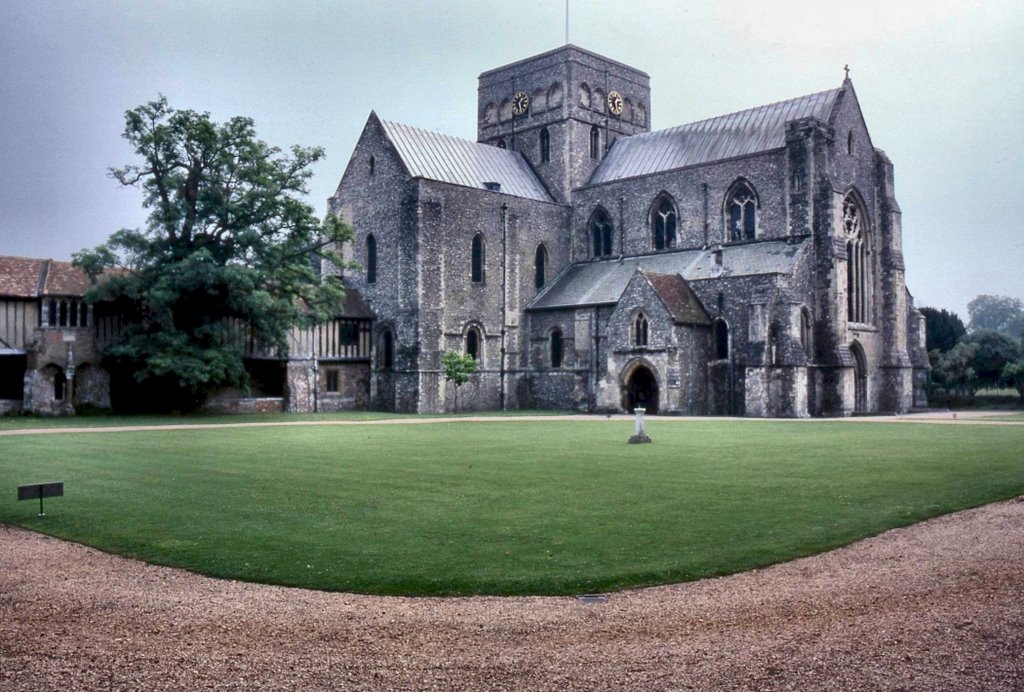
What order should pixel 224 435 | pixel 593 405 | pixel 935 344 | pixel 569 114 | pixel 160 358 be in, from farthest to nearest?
pixel 935 344 → pixel 569 114 → pixel 593 405 → pixel 160 358 → pixel 224 435

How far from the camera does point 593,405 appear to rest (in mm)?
44469

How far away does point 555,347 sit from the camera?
157ft

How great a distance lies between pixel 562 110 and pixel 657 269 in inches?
489

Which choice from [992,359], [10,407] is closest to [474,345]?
[10,407]

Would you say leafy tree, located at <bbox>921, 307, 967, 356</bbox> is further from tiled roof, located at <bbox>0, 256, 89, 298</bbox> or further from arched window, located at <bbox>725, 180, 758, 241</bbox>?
tiled roof, located at <bbox>0, 256, 89, 298</bbox>

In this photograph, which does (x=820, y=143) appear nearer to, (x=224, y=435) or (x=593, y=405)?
(x=593, y=405)

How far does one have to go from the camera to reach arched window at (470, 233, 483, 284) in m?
46.9

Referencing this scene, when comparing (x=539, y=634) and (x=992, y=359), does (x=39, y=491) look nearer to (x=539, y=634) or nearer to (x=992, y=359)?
(x=539, y=634)

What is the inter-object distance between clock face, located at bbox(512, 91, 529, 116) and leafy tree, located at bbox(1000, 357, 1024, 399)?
1161 inches

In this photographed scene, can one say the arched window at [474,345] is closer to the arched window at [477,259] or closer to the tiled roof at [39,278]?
the arched window at [477,259]

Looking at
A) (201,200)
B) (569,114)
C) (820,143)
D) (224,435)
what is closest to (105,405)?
(201,200)

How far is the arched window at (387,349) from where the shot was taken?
45.6 meters

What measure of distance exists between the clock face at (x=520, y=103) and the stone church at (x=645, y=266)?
7.87 feet

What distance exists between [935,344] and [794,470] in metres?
48.5
